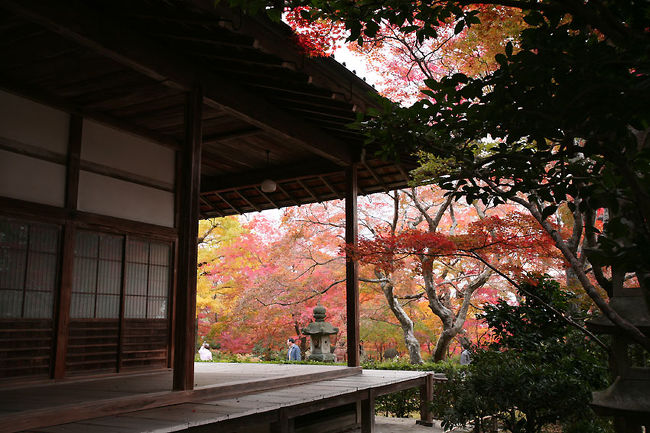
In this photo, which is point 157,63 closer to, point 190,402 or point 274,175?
point 190,402

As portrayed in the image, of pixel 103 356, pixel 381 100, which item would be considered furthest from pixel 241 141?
pixel 381 100

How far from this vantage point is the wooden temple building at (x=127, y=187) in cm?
481

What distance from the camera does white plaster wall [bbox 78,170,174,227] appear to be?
6.56 metres

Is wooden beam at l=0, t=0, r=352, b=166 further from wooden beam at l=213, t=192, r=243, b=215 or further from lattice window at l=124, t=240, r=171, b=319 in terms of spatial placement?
wooden beam at l=213, t=192, r=243, b=215

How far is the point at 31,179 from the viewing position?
5.90 meters

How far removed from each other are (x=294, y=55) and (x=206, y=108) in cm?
184

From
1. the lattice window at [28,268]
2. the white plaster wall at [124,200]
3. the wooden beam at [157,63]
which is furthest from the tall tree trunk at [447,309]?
the lattice window at [28,268]

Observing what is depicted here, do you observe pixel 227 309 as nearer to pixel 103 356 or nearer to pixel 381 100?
pixel 103 356

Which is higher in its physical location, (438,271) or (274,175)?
(274,175)

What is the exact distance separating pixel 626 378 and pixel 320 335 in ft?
27.7

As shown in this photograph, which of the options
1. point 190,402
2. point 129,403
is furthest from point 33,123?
point 190,402

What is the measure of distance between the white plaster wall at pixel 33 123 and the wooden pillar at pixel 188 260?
1.81 meters

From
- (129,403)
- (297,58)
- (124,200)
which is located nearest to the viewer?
(129,403)

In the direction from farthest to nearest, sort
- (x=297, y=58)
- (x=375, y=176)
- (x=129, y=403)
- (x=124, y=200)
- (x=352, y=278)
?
(x=375, y=176) < (x=352, y=278) < (x=124, y=200) < (x=297, y=58) < (x=129, y=403)
